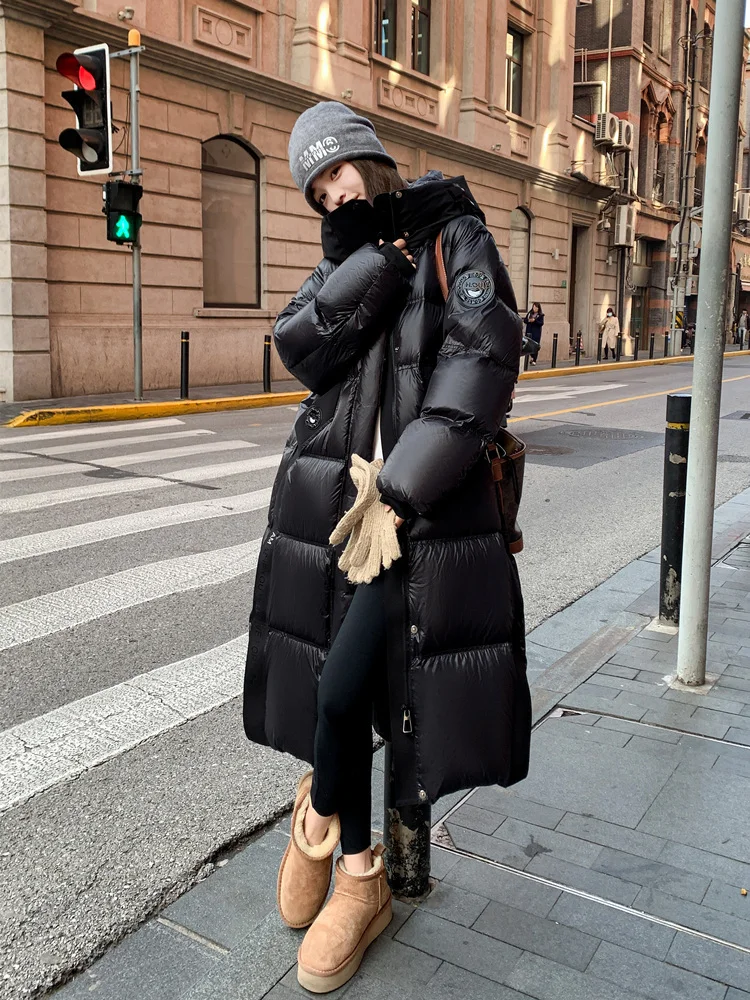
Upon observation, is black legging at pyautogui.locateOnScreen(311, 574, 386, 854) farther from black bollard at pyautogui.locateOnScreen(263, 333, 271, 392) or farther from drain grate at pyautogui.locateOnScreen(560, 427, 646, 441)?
black bollard at pyautogui.locateOnScreen(263, 333, 271, 392)

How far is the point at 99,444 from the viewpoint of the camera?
11148mm

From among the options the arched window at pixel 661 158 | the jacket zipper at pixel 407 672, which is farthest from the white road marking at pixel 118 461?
the arched window at pixel 661 158

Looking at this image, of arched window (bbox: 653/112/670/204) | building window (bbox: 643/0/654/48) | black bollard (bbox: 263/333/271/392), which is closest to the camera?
black bollard (bbox: 263/333/271/392)

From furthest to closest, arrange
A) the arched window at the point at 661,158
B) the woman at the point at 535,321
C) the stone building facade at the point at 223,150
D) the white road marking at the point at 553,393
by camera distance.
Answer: the arched window at the point at 661,158 < the woman at the point at 535,321 < the white road marking at the point at 553,393 < the stone building facade at the point at 223,150

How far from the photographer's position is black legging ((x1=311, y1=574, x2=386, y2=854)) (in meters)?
2.23

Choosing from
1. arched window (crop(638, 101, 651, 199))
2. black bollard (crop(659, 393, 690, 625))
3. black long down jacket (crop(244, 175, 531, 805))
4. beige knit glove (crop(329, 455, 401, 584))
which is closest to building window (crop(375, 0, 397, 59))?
arched window (crop(638, 101, 651, 199))

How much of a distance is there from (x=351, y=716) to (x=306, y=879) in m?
0.45

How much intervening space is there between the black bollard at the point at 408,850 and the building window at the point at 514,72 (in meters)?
29.7

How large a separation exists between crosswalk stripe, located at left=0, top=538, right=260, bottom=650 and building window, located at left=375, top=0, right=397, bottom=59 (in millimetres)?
19953

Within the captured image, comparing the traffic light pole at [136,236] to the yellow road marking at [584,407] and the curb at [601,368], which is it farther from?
the curb at [601,368]

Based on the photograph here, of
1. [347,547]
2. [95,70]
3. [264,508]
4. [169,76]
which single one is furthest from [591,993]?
[169,76]

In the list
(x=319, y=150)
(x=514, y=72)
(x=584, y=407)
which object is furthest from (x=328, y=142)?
(x=514, y=72)

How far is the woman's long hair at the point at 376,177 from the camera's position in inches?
91.0

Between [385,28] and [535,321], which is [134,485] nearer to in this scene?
[385,28]
